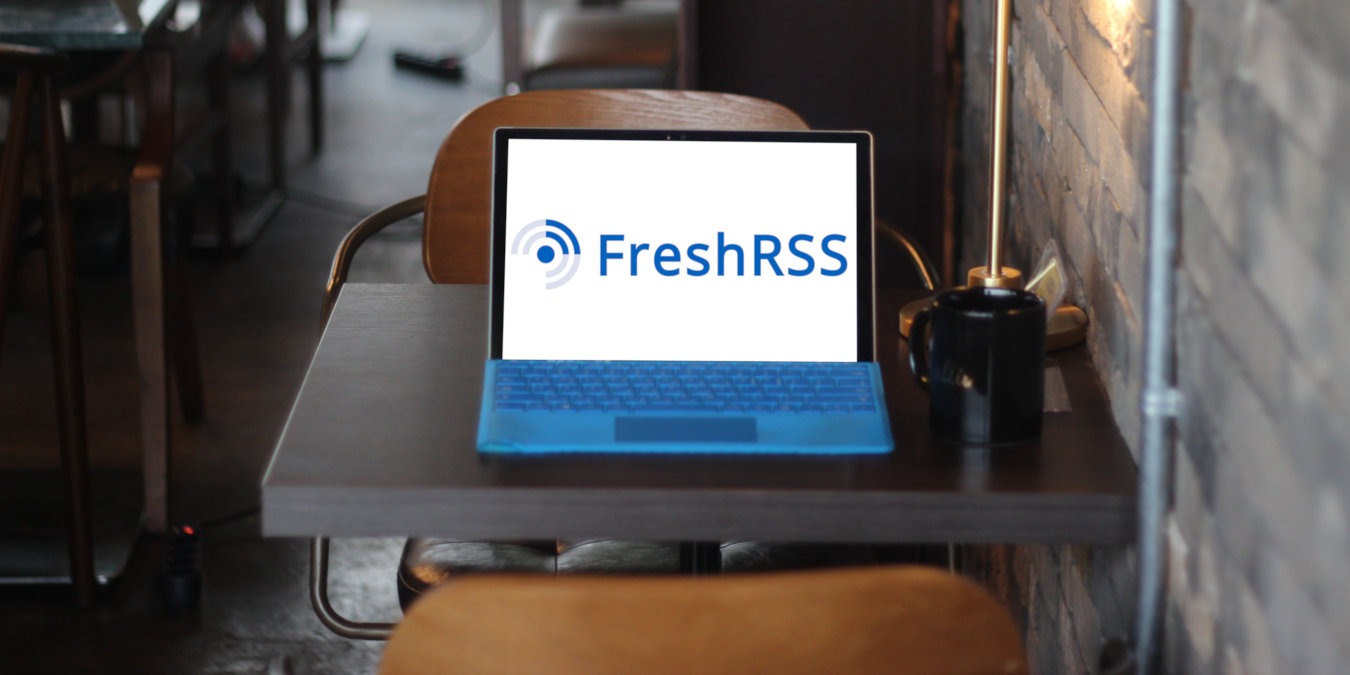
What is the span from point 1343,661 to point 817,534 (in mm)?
425

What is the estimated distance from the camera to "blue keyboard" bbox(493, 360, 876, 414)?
4.17 ft

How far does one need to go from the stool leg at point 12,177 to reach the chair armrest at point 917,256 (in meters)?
1.21

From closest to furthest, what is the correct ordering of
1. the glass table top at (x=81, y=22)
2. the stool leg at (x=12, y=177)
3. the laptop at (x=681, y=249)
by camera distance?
the laptop at (x=681, y=249)
the stool leg at (x=12, y=177)
the glass table top at (x=81, y=22)

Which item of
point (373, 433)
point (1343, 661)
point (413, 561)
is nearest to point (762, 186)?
point (373, 433)

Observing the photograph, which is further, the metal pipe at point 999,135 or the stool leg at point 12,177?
the stool leg at point 12,177

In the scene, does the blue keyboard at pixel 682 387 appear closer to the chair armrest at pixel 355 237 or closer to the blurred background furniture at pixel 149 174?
the chair armrest at pixel 355 237

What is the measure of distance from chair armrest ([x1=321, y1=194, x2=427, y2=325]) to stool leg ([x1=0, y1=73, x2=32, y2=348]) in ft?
1.80

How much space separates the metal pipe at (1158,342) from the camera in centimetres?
106

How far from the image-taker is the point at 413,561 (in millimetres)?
1649

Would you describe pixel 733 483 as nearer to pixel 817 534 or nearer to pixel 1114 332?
pixel 817 534

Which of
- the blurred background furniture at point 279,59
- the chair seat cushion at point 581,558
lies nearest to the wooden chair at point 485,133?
the chair seat cushion at point 581,558

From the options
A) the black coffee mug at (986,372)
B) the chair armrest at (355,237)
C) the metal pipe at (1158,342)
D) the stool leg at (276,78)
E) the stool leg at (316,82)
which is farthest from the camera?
the stool leg at (316,82)

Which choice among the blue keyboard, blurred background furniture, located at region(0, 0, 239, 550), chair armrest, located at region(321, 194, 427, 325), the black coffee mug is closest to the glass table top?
blurred background furniture, located at region(0, 0, 239, 550)

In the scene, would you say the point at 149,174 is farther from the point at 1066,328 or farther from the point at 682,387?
the point at 1066,328
